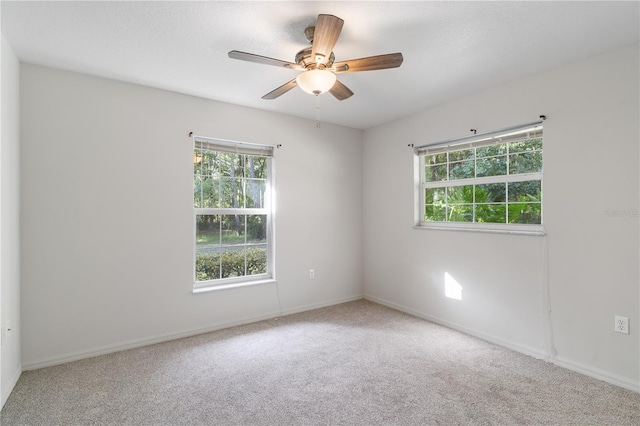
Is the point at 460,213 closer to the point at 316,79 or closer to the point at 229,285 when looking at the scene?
the point at 316,79

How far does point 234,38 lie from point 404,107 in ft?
6.77

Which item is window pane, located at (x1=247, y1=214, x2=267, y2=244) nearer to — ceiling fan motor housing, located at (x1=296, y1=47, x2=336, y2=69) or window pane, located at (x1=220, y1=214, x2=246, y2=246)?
window pane, located at (x1=220, y1=214, x2=246, y2=246)

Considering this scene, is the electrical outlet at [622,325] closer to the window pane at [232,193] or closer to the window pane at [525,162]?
the window pane at [525,162]

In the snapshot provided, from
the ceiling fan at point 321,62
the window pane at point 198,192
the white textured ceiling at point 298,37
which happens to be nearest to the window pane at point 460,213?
the white textured ceiling at point 298,37

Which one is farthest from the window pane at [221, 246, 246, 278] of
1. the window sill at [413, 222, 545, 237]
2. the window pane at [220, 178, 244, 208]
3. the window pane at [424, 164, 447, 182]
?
the window pane at [424, 164, 447, 182]

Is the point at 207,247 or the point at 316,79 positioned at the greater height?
the point at 316,79

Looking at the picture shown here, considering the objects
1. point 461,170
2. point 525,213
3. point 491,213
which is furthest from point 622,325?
point 461,170

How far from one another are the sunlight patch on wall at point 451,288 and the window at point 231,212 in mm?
1953

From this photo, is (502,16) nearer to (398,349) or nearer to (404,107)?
(404,107)

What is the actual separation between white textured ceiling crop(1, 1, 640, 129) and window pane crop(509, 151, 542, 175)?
69 centimetres

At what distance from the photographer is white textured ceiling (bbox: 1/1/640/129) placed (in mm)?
1940

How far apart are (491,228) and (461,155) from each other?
2.75ft

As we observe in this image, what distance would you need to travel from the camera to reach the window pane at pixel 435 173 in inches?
148

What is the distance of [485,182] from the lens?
331 cm
